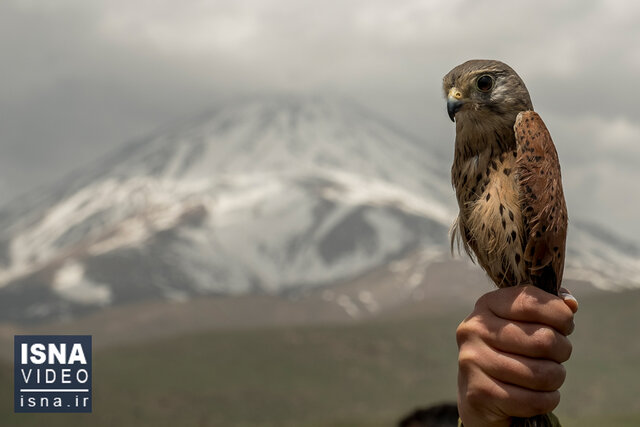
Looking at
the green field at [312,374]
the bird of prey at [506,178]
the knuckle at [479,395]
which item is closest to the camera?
the knuckle at [479,395]

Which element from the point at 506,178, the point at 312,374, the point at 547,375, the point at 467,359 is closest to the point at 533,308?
the point at 547,375

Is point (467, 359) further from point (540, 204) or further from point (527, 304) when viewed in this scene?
point (540, 204)

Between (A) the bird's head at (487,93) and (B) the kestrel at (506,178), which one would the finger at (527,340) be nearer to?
(B) the kestrel at (506,178)

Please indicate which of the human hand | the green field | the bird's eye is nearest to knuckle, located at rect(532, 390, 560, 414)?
the human hand

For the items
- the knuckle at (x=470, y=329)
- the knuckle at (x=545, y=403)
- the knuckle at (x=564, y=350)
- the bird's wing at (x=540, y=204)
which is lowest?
the knuckle at (x=545, y=403)

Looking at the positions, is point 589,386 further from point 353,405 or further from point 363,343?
point 363,343

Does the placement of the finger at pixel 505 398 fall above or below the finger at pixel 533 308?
below

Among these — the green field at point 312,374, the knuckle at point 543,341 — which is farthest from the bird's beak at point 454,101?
the green field at point 312,374
